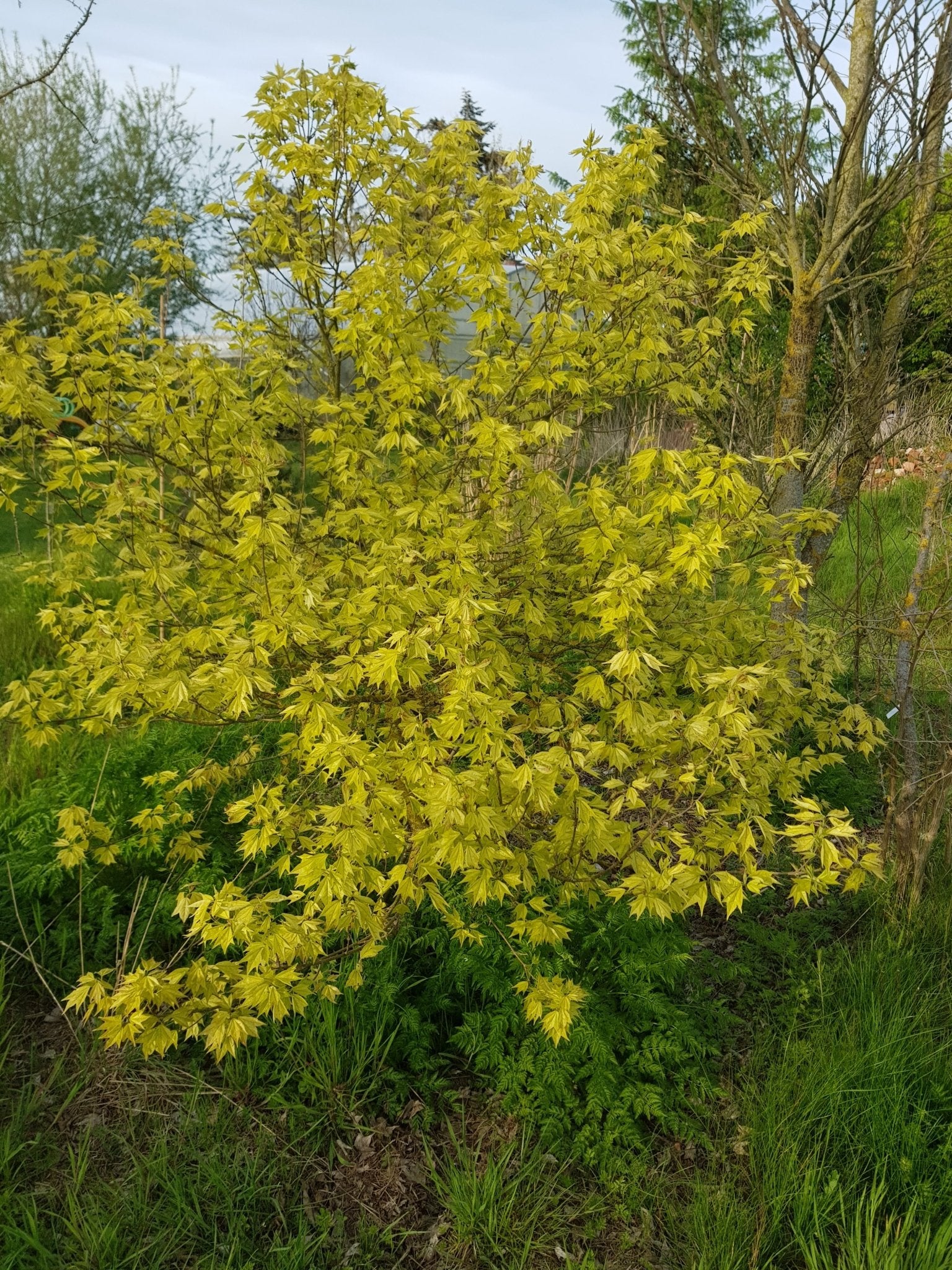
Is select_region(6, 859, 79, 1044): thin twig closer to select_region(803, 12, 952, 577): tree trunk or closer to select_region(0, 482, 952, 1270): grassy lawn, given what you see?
select_region(0, 482, 952, 1270): grassy lawn

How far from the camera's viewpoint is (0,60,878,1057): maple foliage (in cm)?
221

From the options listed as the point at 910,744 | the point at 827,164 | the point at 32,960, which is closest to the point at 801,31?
the point at 827,164

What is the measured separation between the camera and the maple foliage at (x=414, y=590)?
2215mm

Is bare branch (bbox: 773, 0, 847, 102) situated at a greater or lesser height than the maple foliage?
greater

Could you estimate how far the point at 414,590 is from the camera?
7.62 ft

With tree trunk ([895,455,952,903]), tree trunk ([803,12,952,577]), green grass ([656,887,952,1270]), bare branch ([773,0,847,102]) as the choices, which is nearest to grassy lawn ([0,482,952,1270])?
green grass ([656,887,952,1270])

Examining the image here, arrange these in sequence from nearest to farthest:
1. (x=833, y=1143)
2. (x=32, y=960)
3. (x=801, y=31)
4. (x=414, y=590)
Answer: (x=414, y=590)
(x=833, y=1143)
(x=32, y=960)
(x=801, y=31)

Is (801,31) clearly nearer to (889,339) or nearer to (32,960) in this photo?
(889,339)

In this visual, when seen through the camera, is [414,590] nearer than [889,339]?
Yes

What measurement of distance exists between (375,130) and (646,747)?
235 cm

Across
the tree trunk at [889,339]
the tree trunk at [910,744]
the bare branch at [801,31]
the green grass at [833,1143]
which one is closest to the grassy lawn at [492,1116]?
the green grass at [833,1143]

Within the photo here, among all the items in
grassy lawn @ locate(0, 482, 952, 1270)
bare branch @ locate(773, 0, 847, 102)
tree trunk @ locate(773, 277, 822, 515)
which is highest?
bare branch @ locate(773, 0, 847, 102)

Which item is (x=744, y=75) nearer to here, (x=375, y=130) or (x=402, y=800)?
(x=375, y=130)

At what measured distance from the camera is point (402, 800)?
2299mm
